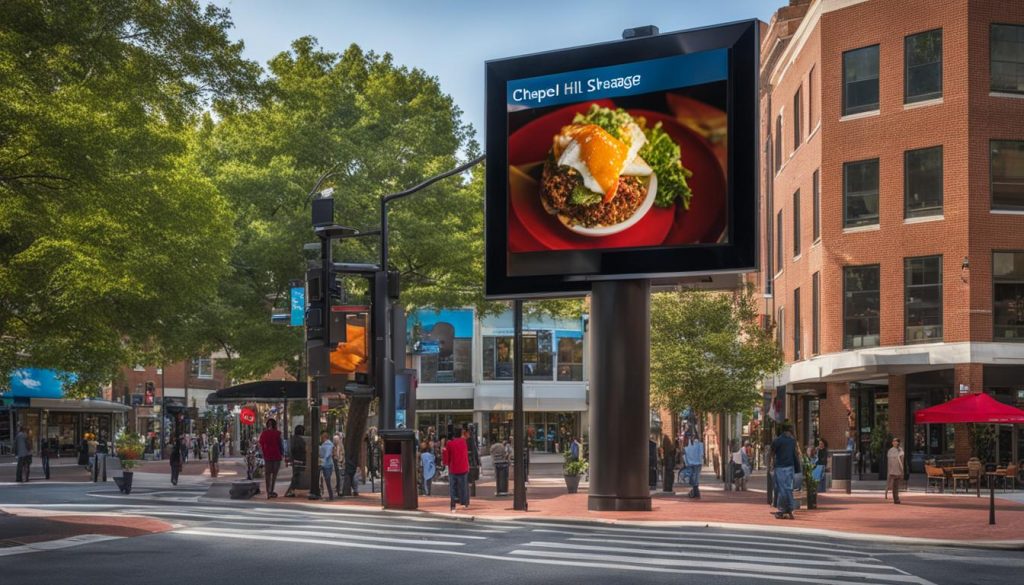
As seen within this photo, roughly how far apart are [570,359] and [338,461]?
41.2m

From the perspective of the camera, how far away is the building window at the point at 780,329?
52097mm

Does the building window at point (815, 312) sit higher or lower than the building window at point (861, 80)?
lower

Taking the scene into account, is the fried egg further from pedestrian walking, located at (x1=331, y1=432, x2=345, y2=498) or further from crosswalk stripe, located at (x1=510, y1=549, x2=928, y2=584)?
crosswalk stripe, located at (x1=510, y1=549, x2=928, y2=584)

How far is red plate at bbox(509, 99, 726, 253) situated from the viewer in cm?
2628

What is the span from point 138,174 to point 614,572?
1537cm

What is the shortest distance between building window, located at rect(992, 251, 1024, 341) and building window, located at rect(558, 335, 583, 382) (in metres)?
37.8

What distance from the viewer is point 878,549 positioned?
19.7 m

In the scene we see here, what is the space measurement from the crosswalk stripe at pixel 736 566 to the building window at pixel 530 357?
56.2 metres

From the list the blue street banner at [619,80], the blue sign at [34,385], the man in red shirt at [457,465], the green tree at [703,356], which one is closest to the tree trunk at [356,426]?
the man in red shirt at [457,465]

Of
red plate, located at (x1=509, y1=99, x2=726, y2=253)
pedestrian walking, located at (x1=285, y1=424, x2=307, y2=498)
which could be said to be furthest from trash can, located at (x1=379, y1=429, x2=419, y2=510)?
red plate, located at (x1=509, y1=99, x2=726, y2=253)

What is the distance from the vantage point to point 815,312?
45.6 m

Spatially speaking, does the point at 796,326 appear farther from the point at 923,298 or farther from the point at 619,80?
the point at 619,80

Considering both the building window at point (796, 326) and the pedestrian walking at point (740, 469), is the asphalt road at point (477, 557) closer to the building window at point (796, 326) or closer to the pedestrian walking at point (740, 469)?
the pedestrian walking at point (740, 469)

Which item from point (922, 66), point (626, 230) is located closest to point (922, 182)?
point (922, 66)
